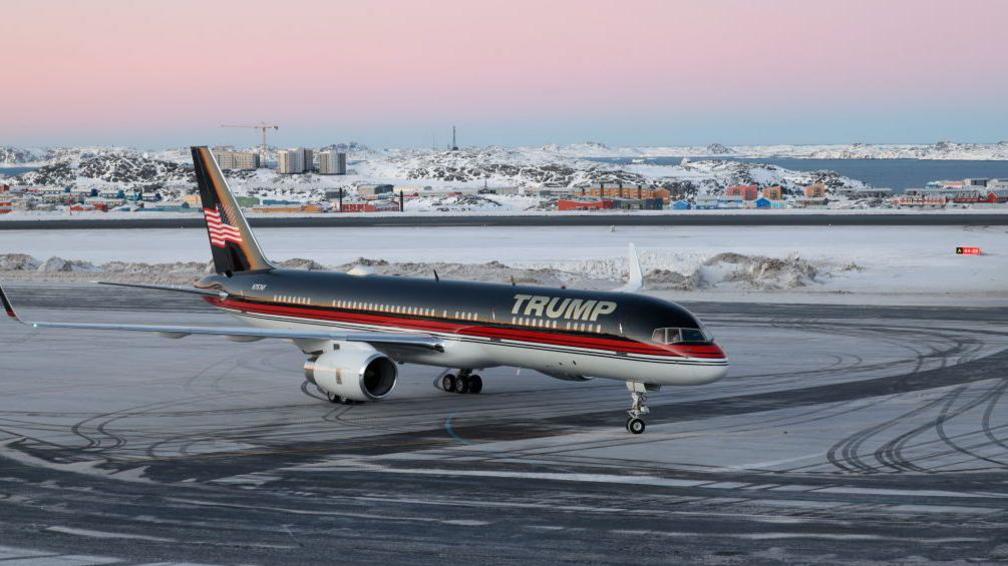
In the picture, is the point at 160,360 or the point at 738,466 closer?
the point at 738,466

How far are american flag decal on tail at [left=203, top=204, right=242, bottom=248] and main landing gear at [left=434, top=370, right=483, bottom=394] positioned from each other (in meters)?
11.6

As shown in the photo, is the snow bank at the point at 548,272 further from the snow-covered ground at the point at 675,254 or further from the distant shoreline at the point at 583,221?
the distant shoreline at the point at 583,221

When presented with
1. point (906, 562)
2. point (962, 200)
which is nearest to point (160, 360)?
point (906, 562)

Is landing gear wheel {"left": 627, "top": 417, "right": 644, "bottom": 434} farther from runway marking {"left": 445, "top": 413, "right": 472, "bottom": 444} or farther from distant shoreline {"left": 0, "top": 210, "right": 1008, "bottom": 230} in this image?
distant shoreline {"left": 0, "top": 210, "right": 1008, "bottom": 230}

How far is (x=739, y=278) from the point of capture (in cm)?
7962

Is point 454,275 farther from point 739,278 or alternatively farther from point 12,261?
point 12,261

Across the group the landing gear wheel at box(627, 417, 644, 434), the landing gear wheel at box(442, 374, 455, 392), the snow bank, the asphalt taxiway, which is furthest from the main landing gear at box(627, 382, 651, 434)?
the snow bank

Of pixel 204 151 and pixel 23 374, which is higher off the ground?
pixel 204 151

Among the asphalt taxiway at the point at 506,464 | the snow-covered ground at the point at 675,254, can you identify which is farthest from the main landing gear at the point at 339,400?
the snow-covered ground at the point at 675,254

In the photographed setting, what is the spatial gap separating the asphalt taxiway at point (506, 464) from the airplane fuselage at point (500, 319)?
1.81 meters

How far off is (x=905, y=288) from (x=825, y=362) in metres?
30.5

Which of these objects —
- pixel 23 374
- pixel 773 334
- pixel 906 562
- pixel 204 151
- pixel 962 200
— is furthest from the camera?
pixel 962 200

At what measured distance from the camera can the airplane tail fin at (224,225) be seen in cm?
4825

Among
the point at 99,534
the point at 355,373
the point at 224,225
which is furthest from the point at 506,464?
the point at 224,225
